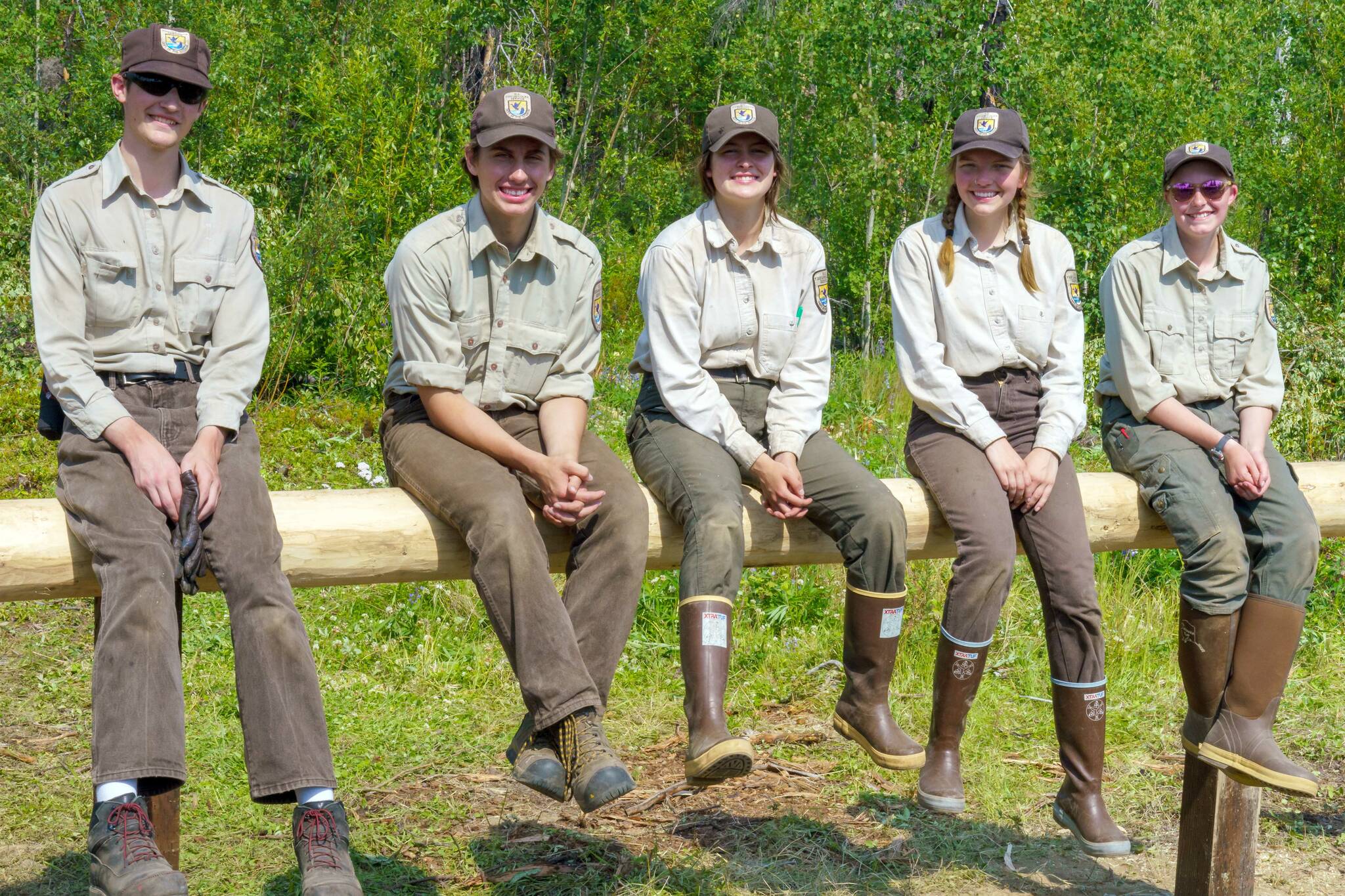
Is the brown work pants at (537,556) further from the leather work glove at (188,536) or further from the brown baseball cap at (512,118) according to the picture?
the brown baseball cap at (512,118)

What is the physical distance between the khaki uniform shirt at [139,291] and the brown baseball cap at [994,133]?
2.13 m

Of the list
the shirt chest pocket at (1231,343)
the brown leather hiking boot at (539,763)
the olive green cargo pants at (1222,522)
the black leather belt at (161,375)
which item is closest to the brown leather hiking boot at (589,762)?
the brown leather hiking boot at (539,763)

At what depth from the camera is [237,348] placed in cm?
356

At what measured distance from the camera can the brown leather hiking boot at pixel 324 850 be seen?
297 centimetres

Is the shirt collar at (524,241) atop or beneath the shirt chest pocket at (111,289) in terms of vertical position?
atop

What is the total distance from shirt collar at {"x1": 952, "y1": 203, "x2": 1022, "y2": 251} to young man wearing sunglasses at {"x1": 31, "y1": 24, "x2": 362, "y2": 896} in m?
2.10

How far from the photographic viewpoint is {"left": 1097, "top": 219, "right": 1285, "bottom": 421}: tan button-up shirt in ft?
14.0

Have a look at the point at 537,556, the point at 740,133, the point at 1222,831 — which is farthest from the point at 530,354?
the point at 1222,831

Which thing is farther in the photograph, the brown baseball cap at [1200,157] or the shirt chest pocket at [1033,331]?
the brown baseball cap at [1200,157]

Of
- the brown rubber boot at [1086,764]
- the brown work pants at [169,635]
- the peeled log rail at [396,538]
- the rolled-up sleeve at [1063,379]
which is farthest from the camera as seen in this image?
the rolled-up sleeve at [1063,379]

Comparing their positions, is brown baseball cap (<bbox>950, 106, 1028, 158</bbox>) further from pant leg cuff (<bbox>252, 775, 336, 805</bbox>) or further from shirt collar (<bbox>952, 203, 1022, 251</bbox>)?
pant leg cuff (<bbox>252, 775, 336, 805</bbox>)

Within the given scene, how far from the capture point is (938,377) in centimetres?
395

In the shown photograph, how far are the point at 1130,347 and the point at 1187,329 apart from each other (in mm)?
210

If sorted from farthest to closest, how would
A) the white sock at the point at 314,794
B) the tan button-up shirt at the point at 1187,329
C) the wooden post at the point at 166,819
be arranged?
the tan button-up shirt at the point at 1187,329 < the wooden post at the point at 166,819 < the white sock at the point at 314,794
